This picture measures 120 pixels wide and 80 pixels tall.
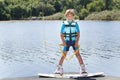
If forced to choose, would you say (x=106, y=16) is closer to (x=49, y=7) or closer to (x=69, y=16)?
(x=49, y=7)

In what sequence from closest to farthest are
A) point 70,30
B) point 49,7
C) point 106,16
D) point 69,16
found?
point 69,16, point 70,30, point 106,16, point 49,7

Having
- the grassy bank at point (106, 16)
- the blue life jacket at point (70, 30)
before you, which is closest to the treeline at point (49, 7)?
the grassy bank at point (106, 16)

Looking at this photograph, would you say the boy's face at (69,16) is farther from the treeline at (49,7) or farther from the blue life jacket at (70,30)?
the treeline at (49,7)

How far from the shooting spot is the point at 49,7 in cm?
13775

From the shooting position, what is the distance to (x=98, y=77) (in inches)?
572

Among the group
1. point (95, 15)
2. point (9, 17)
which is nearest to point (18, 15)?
point (9, 17)

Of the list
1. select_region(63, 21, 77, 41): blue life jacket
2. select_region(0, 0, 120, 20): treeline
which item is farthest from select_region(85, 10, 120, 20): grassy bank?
select_region(63, 21, 77, 41): blue life jacket

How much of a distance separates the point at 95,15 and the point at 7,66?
91.0 meters

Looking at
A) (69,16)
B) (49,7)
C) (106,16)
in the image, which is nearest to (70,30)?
(69,16)

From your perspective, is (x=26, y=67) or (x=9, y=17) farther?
(x=9, y=17)

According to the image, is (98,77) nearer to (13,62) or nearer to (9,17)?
(13,62)

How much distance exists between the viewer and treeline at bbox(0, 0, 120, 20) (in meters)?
125

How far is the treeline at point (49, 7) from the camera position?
411 feet

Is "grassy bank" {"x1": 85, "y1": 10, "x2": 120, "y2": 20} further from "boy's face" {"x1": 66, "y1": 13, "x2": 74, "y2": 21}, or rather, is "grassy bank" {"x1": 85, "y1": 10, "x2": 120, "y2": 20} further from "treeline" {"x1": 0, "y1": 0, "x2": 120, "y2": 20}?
"boy's face" {"x1": 66, "y1": 13, "x2": 74, "y2": 21}
